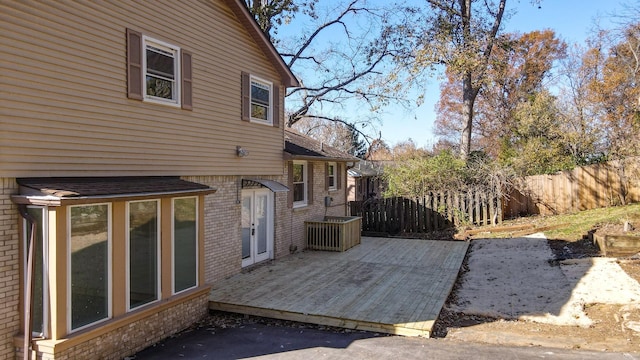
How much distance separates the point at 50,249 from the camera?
5.33 metres

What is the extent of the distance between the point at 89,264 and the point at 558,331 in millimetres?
7303

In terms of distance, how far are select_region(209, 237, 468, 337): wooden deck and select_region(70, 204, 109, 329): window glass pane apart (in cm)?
272

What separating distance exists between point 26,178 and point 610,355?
329 inches

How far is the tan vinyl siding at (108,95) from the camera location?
5.58 m

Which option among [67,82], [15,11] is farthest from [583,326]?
[15,11]

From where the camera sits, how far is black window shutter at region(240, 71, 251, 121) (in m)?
10.5

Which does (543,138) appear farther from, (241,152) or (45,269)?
(45,269)

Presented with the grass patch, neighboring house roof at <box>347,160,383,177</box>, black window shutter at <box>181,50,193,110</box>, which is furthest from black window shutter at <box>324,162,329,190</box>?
neighboring house roof at <box>347,160,383,177</box>

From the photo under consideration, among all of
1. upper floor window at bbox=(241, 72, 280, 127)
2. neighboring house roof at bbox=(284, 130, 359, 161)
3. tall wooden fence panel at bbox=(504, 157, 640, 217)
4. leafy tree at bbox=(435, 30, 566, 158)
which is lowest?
tall wooden fence panel at bbox=(504, 157, 640, 217)

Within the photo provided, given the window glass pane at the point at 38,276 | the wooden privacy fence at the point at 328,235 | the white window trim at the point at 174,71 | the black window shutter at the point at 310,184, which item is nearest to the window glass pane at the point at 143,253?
the window glass pane at the point at 38,276

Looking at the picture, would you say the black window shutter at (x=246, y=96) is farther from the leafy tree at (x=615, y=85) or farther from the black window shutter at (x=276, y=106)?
the leafy tree at (x=615, y=85)

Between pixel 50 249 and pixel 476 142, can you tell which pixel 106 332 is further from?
pixel 476 142

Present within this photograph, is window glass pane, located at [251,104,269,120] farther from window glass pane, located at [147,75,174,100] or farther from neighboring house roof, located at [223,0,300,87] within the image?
window glass pane, located at [147,75,174,100]

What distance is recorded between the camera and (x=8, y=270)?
5438 mm
